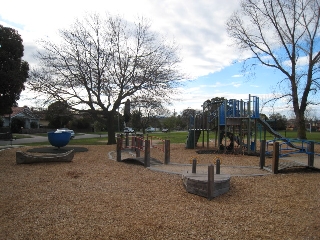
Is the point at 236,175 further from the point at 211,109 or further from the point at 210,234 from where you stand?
the point at 211,109

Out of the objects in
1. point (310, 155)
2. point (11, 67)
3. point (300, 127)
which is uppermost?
point (11, 67)

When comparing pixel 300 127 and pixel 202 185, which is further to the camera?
pixel 300 127

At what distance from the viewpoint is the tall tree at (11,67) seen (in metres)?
21.8

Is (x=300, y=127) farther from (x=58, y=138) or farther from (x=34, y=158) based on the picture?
(x=34, y=158)

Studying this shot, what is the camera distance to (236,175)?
818cm

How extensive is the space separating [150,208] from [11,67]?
70.1ft

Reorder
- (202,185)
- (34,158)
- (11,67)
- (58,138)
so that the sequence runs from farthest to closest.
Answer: (11,67) < (58,138) < (34,158) < (202,185)

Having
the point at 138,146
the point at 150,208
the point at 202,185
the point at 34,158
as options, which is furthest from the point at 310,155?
the point at 34,158

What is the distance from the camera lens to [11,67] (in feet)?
73.5

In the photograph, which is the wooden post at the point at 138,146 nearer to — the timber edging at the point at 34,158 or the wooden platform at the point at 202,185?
the timber edging at the point at 34,158

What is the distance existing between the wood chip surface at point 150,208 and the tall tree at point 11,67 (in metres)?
16.0

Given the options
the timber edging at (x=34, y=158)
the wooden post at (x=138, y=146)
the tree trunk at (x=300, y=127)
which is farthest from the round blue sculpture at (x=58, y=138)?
the tree trunk at (x=300, y=127)

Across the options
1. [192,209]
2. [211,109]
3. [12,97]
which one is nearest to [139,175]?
[192,209]

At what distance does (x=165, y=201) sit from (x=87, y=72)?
14623 mm
